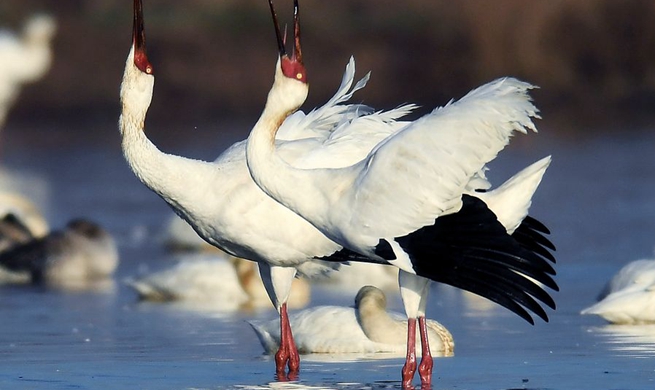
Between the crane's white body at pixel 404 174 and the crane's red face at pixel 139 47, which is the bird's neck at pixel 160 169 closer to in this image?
the crane's red face at pixel 139 47

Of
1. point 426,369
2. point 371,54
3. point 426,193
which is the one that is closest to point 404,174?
point 426,193

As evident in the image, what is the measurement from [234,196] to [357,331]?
46.1 inches

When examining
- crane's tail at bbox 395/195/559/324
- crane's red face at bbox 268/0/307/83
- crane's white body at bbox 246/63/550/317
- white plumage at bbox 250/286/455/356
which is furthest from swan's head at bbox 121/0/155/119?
crane's tail at bbox 395/195/559/324

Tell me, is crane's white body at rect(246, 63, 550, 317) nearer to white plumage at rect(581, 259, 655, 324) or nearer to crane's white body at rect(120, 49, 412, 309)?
crane's white body at rect(120, 49, 412, 309)

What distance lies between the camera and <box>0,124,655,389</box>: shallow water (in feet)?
31.1

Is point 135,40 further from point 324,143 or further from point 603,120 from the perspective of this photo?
point 603,120

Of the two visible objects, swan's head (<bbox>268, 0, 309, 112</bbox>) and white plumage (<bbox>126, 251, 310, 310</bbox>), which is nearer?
swan's head (<bbox>268, 0, 309, 112</bbox>)

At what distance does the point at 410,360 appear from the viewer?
9.47 m

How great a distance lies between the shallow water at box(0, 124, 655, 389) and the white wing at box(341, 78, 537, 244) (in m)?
0.89

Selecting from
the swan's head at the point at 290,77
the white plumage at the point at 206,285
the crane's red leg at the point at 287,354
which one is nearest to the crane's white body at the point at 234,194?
the crane's red leg at the point at 287,354

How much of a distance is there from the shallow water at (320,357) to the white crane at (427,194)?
0.58m

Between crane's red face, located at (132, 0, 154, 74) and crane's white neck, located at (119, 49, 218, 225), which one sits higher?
crane's red face, located at (132, 0, 154, 74)

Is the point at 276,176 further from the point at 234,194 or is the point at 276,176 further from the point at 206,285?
the point at 206,285

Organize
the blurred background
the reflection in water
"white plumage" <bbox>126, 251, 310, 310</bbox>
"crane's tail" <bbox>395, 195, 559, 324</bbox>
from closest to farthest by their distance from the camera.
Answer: "crane's tail" <bbox>395, 195, 559, 324</bbox> → the reflection in water → "white plumage" <bbox>126, 251, 310, 310</bbox> → the blurred background
